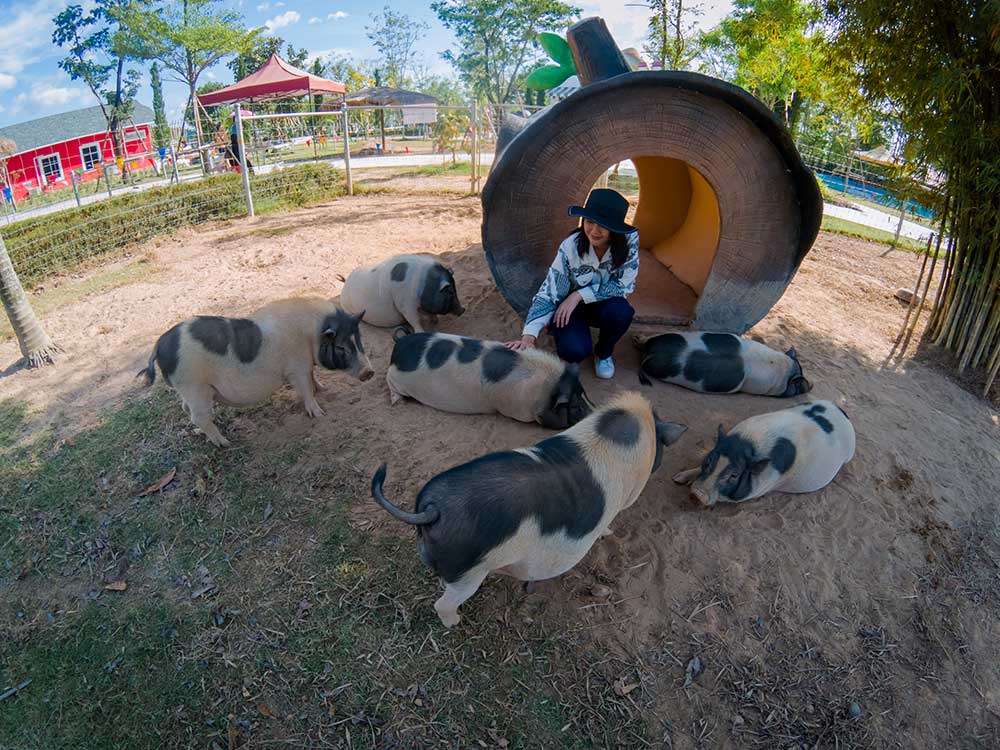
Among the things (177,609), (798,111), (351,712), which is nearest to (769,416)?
(351,712)

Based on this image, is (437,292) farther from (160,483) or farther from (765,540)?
(765,540)

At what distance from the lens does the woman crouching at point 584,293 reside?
420 centimetres

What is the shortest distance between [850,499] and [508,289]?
2863 millimetres

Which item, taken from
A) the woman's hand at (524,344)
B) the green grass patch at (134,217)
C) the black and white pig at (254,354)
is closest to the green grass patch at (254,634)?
the black and white pig at (254,354)

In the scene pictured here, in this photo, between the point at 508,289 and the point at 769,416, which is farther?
the point at 508,289

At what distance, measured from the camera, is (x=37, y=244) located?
8008 mm

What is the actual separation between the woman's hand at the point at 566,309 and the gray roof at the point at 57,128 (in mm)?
32677

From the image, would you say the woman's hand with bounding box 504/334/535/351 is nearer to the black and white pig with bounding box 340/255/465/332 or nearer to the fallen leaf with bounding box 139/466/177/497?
the black and white pig with bounding box 340/255/465/332

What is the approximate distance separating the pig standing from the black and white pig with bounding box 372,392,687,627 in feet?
2.81

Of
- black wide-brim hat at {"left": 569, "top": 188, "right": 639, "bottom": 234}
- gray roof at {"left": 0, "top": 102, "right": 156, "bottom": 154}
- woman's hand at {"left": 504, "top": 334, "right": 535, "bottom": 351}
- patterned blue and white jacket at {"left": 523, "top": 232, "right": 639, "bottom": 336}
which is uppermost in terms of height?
gray roof at {"left": 0, "top": 102, "right": 156, "bottom": 154}

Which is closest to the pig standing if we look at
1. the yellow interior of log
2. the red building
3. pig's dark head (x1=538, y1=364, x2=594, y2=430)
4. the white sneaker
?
pig's dark head (x1=538, y1=364, x2=594, y2=430)

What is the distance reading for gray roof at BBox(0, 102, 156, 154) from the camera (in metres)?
28.9

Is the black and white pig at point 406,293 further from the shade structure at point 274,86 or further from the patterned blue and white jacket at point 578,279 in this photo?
the shade structure at point 274,86

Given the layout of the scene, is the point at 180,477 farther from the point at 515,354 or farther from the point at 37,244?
the point at 37,244
